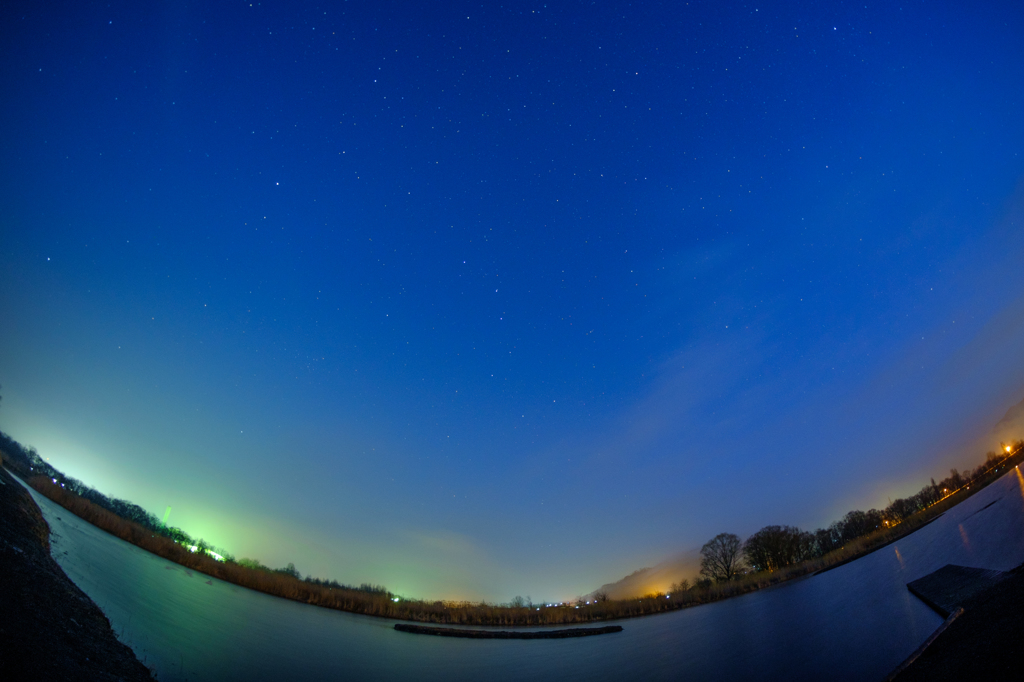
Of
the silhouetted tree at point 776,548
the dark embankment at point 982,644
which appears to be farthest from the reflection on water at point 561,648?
the silhouetted tree at point 776,548

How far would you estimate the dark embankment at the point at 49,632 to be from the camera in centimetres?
614

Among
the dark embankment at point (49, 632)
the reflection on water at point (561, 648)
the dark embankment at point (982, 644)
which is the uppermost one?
the dark embankment at point (982, 644)

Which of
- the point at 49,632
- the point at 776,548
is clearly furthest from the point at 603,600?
the point at 49,632

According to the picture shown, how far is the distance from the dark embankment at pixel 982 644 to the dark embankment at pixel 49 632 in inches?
482

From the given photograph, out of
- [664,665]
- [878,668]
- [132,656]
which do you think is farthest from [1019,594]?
[132,656]

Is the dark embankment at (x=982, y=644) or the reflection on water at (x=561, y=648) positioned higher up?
Answer: the dark embankment at (x=982, y=644)

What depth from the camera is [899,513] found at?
96125mm

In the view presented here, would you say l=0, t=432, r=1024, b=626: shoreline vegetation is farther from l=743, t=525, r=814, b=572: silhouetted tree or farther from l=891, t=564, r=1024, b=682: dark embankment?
l=891, t=564, r=1024, b=682: dark embankment

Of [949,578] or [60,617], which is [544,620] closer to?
[949,578]

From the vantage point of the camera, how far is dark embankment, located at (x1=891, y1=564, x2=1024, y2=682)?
15.9 ft

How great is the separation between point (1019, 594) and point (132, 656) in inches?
667

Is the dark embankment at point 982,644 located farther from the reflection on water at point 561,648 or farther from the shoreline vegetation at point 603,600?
the shoreline vegetation at point 603,600

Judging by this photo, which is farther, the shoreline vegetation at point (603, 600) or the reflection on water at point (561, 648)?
the shoreline vegetation at point (603, 600)

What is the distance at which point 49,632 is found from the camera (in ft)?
24.7
